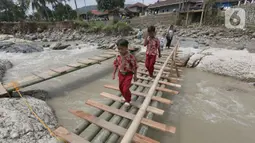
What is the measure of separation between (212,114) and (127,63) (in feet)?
7.26

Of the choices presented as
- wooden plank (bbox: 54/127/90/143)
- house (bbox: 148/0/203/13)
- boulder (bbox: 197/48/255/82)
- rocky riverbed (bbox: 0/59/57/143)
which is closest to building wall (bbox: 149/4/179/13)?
house (bbox: 148/0/203/13)

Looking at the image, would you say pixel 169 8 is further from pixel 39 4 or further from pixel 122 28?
pixel 39 4

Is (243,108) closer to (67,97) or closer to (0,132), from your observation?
(67,97)

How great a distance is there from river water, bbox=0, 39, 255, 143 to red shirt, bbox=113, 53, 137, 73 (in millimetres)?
1091

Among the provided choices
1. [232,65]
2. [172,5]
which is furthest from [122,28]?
[172,5]

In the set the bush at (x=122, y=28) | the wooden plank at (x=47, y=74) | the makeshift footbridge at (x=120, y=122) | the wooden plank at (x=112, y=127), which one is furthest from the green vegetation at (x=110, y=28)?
the wooden plank at (x=112, y=127)

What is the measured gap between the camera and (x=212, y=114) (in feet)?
10.2

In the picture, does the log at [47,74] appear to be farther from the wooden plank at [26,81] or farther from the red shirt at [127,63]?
the red shirt at [127,63]

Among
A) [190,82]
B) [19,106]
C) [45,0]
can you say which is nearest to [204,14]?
[190,82]

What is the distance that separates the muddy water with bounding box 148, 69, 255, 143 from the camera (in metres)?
2.51

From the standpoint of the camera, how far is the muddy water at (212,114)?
2510mm

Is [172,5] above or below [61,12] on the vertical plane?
below

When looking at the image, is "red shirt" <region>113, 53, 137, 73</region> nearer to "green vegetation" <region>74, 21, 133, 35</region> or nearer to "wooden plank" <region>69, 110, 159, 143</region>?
"wooden plank" <region>69, 110, 159, 143</region>

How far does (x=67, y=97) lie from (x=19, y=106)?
1.27m
